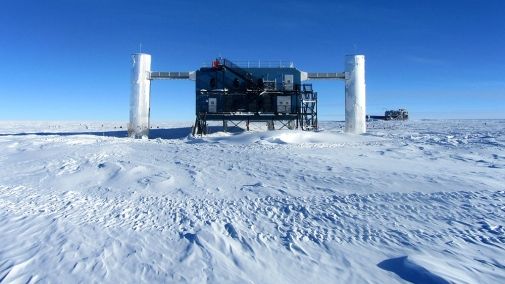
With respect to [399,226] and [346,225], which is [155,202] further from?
[399,226]

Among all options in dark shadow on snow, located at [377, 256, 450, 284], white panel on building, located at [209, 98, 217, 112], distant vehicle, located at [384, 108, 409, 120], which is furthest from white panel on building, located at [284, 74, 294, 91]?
distant vehicle, located at [384, 108, 409, 120]

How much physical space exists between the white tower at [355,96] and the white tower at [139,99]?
1437cm

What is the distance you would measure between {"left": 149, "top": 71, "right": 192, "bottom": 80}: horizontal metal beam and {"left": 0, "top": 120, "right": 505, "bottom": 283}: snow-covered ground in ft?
60.6

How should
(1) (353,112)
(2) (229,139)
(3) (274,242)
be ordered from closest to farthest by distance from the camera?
(3) (274,242) → (2) (229,139) → (1) (353,112)

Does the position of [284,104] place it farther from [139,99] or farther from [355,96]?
[139,99]

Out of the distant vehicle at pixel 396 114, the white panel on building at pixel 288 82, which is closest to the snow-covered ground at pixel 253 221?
the white panel on building at pixel 288 82

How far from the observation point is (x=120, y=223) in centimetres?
624

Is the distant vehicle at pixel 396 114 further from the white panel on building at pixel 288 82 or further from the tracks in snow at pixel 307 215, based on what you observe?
the tracks in snow at pixel 307 215

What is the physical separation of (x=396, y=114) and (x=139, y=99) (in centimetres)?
5755

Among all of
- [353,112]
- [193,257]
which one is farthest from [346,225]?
[353,112]

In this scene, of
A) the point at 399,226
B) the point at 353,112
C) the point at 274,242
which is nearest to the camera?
the point at 274,242

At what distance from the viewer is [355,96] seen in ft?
91.7

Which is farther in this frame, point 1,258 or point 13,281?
point 1,258

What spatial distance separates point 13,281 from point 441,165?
389 inches
